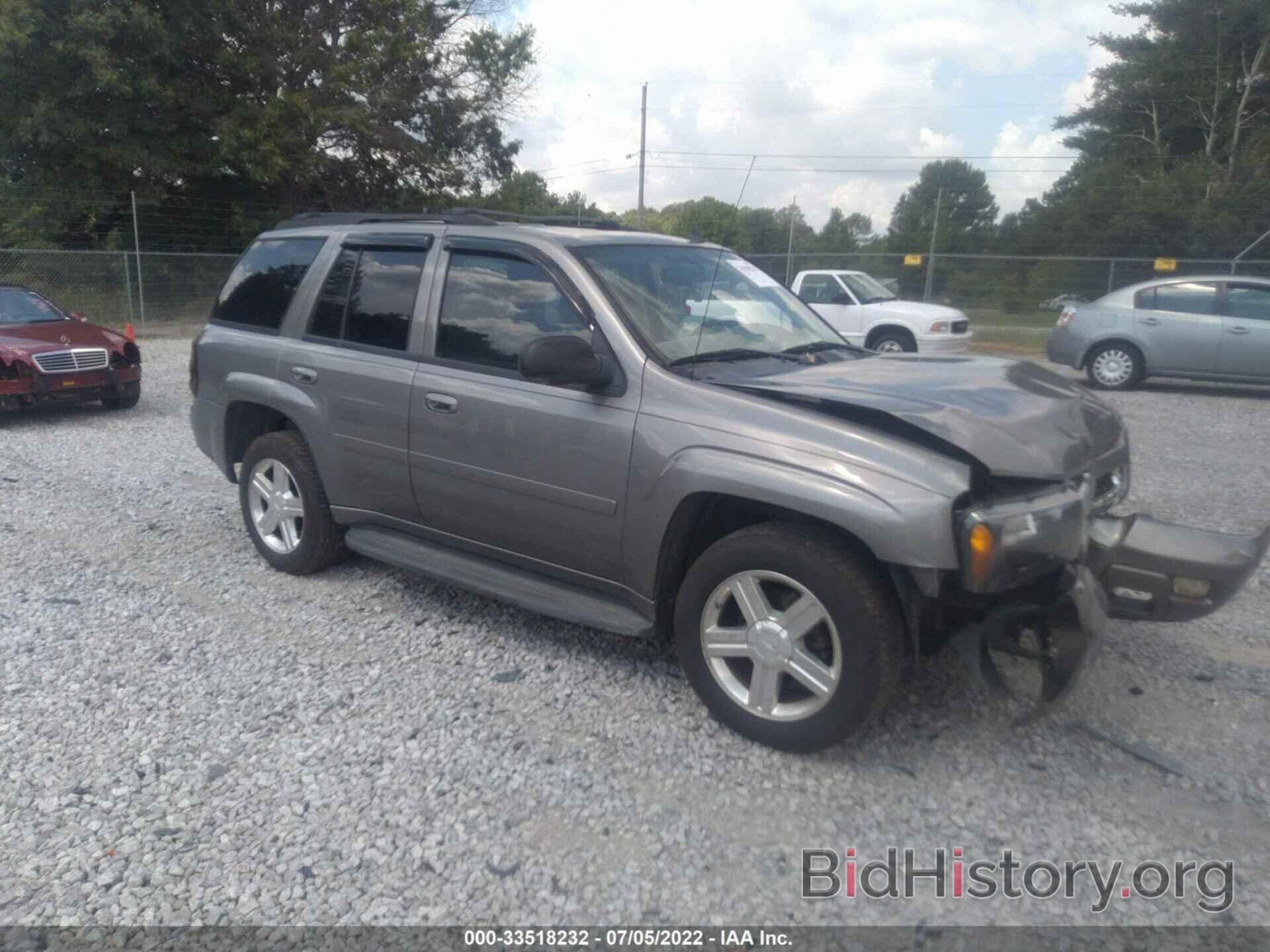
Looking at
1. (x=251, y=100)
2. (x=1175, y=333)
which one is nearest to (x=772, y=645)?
(x=1175, y=333)

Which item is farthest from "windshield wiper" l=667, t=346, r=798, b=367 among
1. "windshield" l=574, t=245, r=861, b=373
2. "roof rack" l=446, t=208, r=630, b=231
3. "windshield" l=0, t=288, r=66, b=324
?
"windshield" l=0, t=288, r=66, b=324

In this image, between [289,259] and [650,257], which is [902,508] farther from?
[289,259]

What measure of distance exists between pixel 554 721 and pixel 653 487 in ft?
3.20

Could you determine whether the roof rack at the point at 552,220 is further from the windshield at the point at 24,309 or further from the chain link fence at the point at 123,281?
the chain link fence at the point at 123,281

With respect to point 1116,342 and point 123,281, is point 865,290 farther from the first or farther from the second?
point 123,281

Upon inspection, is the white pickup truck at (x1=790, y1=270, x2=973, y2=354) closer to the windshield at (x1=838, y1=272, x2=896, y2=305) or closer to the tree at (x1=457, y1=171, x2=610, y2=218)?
the windshield at (x1=838, y1=272, x2=896, y2=305)

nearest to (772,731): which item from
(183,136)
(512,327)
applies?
(512,327)

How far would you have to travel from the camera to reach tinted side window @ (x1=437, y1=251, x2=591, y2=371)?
411 cm

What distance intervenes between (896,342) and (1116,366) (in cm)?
321

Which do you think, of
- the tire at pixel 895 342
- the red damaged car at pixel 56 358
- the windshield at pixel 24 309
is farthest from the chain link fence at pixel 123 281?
the tire at pixel 895 342

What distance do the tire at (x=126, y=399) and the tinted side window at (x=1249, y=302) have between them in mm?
13481

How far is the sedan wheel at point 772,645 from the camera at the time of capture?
3.30 m

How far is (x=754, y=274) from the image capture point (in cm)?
488

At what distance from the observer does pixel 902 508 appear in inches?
120
